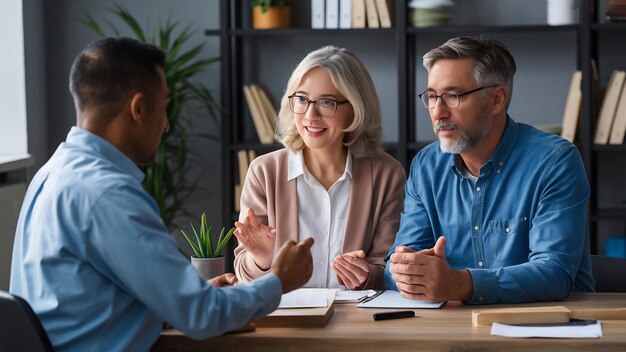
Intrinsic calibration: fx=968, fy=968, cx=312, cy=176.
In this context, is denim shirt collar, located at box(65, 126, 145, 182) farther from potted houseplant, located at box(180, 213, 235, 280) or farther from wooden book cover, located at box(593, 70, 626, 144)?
wooden book cover, located at box(593, 70, 626, 144)

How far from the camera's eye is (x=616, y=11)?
14.8ft

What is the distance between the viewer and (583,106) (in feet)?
14.9

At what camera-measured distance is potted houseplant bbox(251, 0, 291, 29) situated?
15.7 ft

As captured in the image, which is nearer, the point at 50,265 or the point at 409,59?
the point at 50,265

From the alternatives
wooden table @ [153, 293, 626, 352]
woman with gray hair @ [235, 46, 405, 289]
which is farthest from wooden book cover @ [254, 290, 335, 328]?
woman with gray hair @ [235, 46, 405, 289]

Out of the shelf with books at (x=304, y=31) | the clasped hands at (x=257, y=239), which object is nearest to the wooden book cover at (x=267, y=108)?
the shelf with books at (x=304, y=31)

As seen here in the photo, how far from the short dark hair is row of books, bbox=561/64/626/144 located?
3.10m

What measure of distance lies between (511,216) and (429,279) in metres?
0.41

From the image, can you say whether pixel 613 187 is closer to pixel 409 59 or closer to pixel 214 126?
pixel 409 59

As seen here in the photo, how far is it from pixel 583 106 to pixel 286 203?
2.16 m

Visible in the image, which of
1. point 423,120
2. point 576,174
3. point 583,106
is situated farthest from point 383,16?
point 576,174

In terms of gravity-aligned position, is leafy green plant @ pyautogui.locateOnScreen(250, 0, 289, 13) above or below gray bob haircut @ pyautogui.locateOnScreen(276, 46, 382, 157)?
above

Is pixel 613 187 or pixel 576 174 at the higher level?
pixel 576 174

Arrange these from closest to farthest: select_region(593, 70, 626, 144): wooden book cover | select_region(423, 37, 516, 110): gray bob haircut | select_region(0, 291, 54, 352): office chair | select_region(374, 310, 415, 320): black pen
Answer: select_region(0, 291, 54, 352): office chair < select_region(374, 310, 415, 320): black pen < select_region(423, 37, 516, 110): gray bob haircut < select_region(593, 70, 626, 144): wooden book cover
